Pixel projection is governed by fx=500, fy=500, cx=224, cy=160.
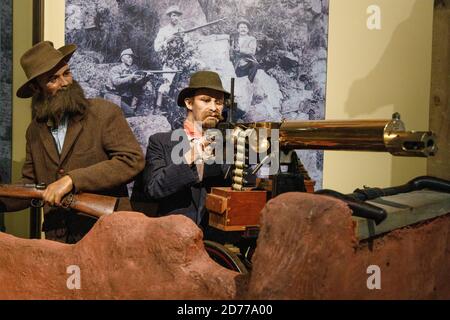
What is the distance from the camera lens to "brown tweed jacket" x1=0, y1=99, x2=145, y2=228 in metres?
2.87

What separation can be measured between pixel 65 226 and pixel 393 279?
193 centimetres

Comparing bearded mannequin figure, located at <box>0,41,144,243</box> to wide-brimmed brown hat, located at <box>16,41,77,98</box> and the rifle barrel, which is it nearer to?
wide-brimmed brown hat, located at <box>16,41,77,98</box>

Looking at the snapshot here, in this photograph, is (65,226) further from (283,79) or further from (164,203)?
(283,79)

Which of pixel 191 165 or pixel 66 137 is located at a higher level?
pixel 66 137

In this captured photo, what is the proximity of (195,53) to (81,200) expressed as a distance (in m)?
1.36

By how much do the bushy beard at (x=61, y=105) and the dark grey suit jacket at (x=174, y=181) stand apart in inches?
18.6

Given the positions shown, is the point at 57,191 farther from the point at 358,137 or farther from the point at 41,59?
the point at 358,137

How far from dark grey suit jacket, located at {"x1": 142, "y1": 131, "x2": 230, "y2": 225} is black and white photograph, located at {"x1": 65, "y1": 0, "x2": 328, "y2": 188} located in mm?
566

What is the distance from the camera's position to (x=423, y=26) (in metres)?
3.71

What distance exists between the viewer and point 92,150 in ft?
9.59

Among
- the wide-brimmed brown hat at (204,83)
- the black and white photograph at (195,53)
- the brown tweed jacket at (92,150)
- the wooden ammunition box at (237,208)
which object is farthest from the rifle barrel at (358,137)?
the black and white photograph at (195,53)

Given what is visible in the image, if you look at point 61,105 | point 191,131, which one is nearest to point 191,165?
point 191,131

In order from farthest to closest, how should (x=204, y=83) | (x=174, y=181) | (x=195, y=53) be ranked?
(x=195, y=53) < (x=204, y=83) < (x=174, y=181)
